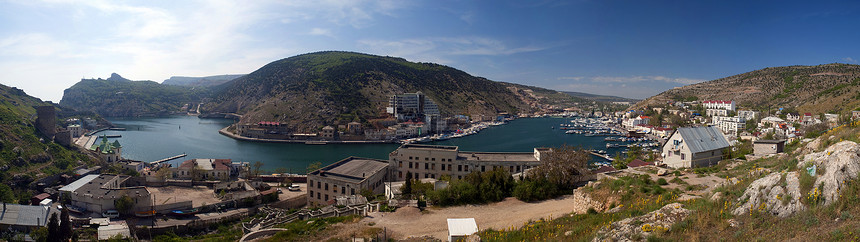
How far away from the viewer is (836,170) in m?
5.15

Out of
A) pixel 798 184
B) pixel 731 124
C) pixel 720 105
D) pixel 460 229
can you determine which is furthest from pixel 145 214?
pixel 720 105

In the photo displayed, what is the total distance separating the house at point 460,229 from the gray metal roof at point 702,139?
388 inches

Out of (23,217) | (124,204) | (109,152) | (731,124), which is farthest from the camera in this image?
(731,124)

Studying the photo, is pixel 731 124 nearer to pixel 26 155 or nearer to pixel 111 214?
pixel 111 214

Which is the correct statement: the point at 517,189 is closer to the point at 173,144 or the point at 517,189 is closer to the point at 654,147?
the point at 654,147

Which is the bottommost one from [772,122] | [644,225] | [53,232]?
[53,232]

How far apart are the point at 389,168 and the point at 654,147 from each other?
122 feet

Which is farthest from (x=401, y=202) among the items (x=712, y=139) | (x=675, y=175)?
(x=712, y=139)

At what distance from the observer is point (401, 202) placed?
14.0 m

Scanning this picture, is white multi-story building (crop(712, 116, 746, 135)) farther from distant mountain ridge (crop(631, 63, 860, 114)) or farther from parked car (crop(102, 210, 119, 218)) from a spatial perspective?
parked car (crop(102, 210, 119, 218))

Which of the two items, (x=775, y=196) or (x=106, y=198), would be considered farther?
(x=106, y=198)

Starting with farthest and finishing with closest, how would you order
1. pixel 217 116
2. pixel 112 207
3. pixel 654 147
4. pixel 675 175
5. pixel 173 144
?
pixel 217 116
pixel 173 144
pixel 654 147
pixel 112 207
pixel 675 175

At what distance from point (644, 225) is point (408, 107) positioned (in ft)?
251

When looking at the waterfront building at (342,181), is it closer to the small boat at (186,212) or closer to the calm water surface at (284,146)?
the small boat at (186,212)
